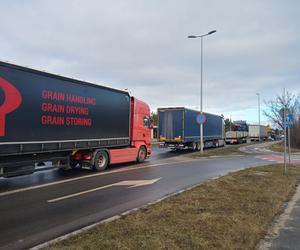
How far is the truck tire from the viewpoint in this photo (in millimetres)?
13422

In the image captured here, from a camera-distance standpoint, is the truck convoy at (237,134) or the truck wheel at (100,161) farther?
the truck convoy at (237,134)

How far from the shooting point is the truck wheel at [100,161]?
13433 millimetres

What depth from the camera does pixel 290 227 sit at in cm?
565

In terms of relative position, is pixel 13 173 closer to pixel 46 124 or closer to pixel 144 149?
pixel 46 124

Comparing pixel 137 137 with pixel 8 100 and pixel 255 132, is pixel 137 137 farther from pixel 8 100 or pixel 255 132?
pixel 255 132

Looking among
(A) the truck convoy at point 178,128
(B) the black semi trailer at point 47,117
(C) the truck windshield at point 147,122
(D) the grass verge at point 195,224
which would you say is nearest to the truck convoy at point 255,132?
(A) the truck convoy at point 178,128

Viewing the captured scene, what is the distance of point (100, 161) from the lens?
13.9 m

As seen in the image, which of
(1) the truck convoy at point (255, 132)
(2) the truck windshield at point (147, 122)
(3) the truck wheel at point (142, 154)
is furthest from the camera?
(1) the truck convoy at point (255, 132)

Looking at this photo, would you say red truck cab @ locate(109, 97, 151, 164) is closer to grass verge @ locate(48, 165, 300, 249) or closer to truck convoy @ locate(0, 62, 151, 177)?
truck convoy @ locate(0, 62, 151, 177)

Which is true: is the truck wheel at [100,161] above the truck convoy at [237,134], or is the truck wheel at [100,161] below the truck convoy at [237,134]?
below

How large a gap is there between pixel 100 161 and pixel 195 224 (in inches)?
350

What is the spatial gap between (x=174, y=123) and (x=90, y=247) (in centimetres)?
2262

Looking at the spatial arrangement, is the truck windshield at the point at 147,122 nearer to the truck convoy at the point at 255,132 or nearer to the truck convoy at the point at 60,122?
the truck convoy at the point at 60,122

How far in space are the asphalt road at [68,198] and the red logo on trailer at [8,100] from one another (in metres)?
2.04
